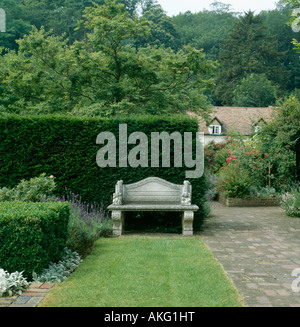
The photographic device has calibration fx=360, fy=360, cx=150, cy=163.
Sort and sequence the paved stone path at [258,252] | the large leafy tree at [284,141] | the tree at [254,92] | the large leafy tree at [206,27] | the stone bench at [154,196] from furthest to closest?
the large leafy tree at [206,27] → the tree at [254,92] → the large leafy tree at [284,141] → the stone bench at [154,196] → the paved stone path at [258,252]

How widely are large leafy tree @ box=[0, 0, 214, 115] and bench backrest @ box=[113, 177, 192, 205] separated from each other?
5.47 metres

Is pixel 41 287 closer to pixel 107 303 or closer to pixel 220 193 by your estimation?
pixel 107 303

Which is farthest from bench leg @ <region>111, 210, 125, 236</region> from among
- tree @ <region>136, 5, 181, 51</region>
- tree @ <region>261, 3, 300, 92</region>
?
tree @ <region>261, 3, 300, 92</region>

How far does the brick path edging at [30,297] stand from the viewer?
3985 millimetres

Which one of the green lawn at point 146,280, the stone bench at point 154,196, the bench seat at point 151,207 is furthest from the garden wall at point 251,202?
the green lawn at point 146,280

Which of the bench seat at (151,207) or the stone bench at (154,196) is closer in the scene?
the bench seat at (151,207)

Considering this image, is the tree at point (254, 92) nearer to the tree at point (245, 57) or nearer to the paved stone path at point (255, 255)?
the tree at point (245, 57)

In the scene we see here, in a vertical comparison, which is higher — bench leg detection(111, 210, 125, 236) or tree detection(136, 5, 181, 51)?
tree detection(136, 5, 181, 51)

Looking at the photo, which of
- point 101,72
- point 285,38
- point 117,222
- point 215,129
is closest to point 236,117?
point 215,129

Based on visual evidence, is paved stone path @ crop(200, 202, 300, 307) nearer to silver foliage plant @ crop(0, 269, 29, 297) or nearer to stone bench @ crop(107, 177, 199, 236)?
stone bench @ crop(107, 177, 199, 236)

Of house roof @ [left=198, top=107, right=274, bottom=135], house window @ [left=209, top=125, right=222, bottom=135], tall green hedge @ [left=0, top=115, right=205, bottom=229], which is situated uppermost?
house roof @ [left=198, top=107, right=274, bottom=135]

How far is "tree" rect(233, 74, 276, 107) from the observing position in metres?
39.6

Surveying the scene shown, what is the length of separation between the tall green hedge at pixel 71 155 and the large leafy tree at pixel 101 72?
4.55m
